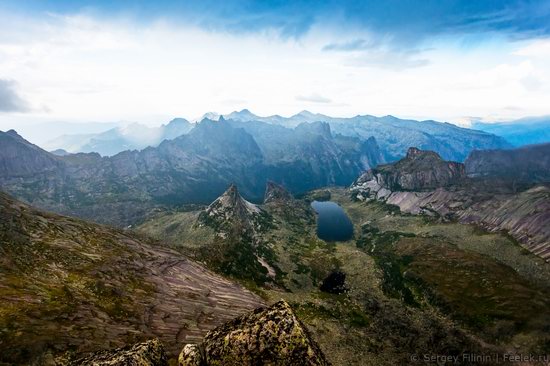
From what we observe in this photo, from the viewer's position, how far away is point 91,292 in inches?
3346

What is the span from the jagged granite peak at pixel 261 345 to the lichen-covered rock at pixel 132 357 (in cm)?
283

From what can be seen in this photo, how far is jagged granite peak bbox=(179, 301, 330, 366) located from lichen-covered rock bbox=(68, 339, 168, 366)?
9.27 feet

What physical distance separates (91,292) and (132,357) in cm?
6824

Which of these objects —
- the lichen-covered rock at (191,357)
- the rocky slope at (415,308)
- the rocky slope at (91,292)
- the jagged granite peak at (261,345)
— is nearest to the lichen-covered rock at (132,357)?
the lichen-covered rock at (191,357)

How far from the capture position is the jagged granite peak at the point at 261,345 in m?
25.3

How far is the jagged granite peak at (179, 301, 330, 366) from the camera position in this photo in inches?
995

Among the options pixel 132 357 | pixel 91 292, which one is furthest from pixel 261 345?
pixel 91 292

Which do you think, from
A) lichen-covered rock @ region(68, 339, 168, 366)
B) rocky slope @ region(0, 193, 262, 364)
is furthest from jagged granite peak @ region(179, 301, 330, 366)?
rocky slope @ region(0, 193, 262, 364)

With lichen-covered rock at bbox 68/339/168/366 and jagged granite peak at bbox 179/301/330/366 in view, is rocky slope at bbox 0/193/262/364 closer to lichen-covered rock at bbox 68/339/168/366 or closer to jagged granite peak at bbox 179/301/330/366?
lichen-covered rock at bbox 68/339/168/366

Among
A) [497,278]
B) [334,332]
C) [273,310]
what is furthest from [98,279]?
[497,278]

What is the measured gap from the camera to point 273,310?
91.4ft

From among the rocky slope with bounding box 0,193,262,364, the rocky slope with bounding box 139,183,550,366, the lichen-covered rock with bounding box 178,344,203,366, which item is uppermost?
the lichen-covered rock with bounding box 178,344,203,366

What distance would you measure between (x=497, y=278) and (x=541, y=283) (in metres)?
18.7

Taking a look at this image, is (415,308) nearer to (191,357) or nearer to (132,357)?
(191,357)
